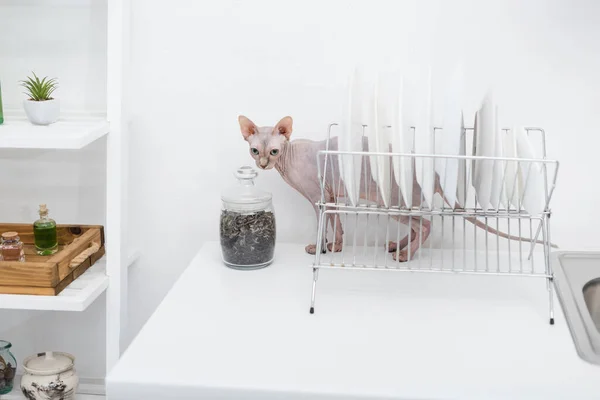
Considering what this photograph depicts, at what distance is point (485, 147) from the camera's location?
4.02 feet

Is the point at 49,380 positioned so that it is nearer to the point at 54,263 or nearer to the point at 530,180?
the point at 54,263

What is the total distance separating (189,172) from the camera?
5.34 ft

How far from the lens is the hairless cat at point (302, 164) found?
139cm

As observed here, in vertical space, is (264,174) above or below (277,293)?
above

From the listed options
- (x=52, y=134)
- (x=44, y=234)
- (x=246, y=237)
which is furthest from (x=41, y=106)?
(x=246, y=237)

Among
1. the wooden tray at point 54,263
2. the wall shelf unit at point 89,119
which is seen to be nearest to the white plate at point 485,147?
the wall shelf unit at point 89,119

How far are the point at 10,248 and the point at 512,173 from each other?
97 cm

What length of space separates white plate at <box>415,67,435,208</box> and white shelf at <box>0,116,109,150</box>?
60 centimetres

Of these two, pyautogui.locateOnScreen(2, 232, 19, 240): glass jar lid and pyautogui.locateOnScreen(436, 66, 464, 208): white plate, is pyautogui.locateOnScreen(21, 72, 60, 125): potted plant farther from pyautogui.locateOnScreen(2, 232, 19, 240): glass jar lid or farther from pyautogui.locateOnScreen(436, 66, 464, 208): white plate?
pyautogui.locateOnScreen(436, 66, 464, 208): white plate

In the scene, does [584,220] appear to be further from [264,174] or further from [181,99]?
[181,99]

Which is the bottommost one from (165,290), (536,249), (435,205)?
(165,290)

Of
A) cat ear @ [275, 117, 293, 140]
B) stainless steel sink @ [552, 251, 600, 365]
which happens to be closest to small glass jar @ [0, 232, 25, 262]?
cat ear @ [275, 117, 293, 140]

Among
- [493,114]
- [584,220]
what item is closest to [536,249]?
[584,220]

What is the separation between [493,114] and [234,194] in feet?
1.68
